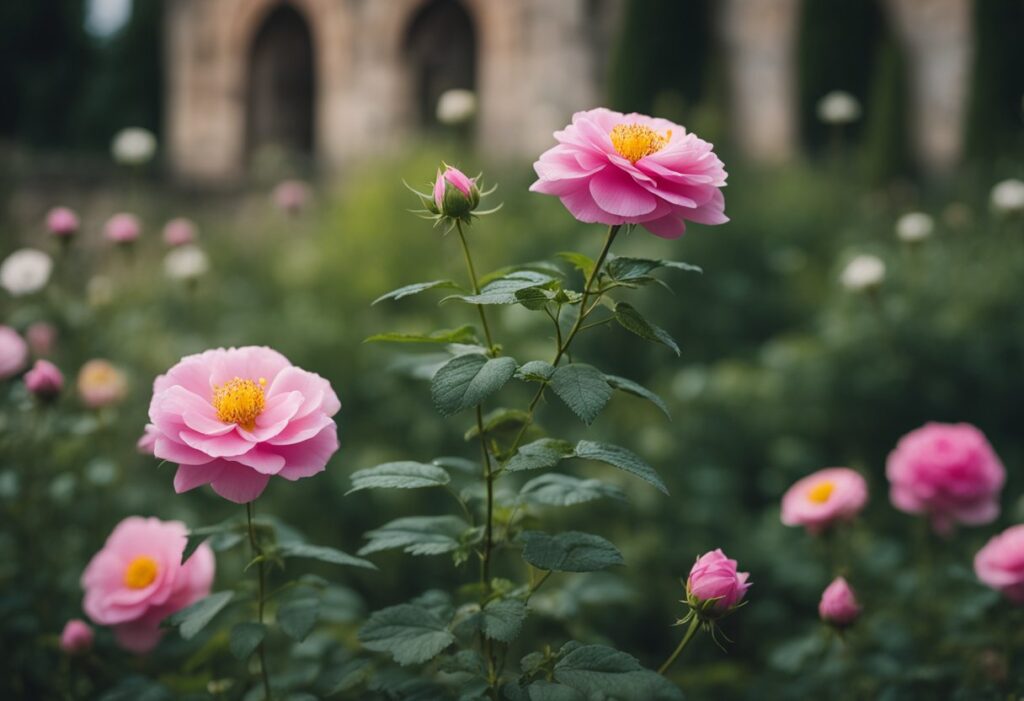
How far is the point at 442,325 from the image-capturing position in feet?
12.8

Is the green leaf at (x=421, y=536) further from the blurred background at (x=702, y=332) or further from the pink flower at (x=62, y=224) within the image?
the pink flower at (x=62, y=224)

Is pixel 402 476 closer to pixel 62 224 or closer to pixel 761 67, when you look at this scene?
pixel 62 224

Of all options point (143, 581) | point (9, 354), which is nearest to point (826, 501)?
point (143, 581)

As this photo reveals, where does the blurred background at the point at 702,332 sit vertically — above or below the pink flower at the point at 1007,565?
below

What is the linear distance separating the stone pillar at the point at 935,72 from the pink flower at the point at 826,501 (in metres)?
8.77

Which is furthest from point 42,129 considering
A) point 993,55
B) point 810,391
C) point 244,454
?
point 244,454

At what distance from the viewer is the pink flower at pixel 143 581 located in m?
1.32

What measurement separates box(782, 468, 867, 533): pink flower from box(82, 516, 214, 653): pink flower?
0.98 m

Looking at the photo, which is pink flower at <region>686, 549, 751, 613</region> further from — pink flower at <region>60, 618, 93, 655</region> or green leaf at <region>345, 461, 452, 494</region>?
pink flower at <region>60, 618, 93, 655</region>

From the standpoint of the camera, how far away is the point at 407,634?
1080 mm

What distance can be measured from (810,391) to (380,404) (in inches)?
63.6

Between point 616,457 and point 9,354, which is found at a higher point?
point 616,457

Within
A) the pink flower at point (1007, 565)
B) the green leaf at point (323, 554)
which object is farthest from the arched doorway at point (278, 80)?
the pink flower at point (1007, 565)

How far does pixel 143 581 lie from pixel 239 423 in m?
0.46
